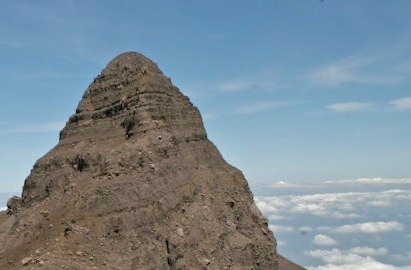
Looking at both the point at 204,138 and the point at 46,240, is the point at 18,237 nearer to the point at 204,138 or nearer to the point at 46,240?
the point at 46,240

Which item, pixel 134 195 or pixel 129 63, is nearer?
pixel 134 195

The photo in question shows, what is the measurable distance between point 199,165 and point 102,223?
15.0 m

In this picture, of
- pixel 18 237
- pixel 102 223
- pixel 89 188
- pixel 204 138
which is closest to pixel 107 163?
pixel 89 188

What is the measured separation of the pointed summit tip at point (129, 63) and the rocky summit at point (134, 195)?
135 mm

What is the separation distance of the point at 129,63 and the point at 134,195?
17.7 meters

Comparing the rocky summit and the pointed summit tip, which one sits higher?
the pointed summit tip

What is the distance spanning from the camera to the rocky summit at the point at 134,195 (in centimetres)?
3959

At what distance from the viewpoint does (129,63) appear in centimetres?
5441

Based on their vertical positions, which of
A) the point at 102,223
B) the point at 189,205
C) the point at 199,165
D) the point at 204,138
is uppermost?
the point at 204,138

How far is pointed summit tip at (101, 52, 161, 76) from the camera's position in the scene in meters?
53.6

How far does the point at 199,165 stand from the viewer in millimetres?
52438

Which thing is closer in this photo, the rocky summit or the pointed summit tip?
the rocky summit

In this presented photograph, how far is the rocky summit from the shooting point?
130ft

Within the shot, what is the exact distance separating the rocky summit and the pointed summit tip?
0.44 ft
